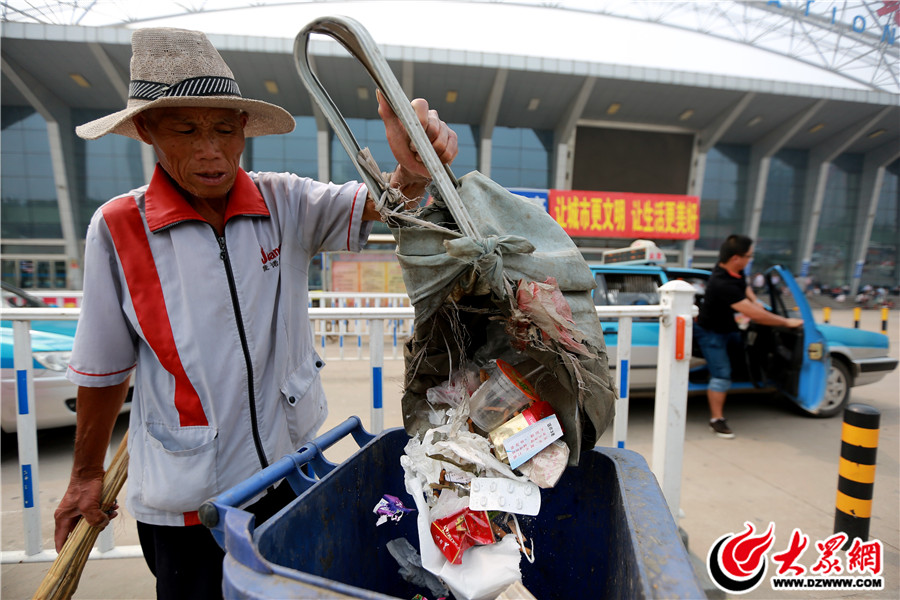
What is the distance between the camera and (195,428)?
1.23m

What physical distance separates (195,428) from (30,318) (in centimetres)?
166

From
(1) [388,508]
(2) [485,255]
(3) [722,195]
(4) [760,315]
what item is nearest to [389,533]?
(1) [388,508]

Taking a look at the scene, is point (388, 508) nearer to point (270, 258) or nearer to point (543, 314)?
point (543, 314)

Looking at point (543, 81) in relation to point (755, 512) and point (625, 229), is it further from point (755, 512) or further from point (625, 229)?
point (755, 512)

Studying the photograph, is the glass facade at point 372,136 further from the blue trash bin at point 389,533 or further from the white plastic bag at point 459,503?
the white plastic bag at point 459,503

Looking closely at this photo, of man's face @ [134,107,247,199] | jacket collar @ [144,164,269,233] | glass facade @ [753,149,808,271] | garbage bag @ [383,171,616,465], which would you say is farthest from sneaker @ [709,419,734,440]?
glass facade @ [753,149,808,271]

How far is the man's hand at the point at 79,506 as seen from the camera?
135cm

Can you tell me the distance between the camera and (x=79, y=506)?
135 centimetres

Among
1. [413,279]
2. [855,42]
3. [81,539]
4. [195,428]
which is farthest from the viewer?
[855,42]

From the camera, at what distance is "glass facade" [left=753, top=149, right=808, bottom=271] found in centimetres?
2083

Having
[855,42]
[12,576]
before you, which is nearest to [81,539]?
[12,576]

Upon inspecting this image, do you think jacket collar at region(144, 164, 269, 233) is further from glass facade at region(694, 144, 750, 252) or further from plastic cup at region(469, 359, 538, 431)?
glass facade at region(694, 144, 750, 252)

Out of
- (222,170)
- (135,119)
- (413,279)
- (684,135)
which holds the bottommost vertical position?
(413,279)

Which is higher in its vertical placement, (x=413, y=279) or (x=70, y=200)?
(x=70, y=200)
